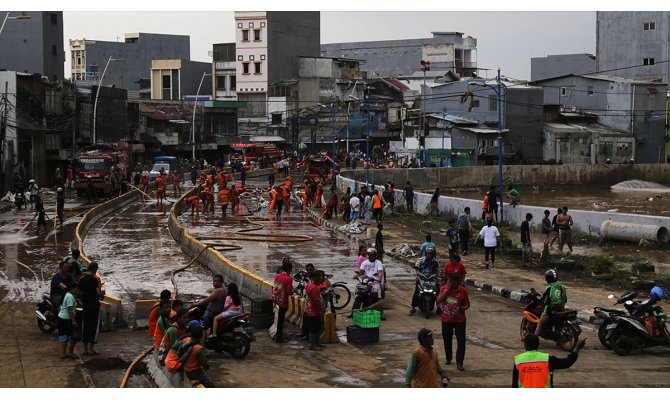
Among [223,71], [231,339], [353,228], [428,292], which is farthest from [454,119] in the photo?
[231,339]

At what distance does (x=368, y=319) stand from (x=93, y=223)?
2638 centimetres

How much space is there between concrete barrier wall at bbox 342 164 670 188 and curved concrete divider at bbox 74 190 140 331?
20604mm

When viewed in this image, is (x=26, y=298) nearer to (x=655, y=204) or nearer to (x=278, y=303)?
(x=278, y=303)

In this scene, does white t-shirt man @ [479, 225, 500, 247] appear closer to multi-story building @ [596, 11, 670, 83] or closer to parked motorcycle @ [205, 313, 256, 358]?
parked motorcycle @ [205, 313, 256, 358]

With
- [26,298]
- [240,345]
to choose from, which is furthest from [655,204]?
[240,345]

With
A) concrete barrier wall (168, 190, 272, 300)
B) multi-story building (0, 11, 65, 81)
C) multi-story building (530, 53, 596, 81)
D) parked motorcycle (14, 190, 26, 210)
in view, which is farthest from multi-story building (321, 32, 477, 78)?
concrete barrier wall (168, 190, 272, 300)

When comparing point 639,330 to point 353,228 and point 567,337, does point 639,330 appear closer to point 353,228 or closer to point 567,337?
point 567,337

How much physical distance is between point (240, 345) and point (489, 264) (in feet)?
42.0

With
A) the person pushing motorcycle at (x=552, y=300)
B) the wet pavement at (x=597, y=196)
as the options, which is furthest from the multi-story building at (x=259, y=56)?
the person pushing motorcycle at (x=552, y=300)

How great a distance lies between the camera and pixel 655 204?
5606cm

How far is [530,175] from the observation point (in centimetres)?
7394

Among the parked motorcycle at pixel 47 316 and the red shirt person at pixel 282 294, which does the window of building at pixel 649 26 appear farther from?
the parked motorcycle at pixel 47 316

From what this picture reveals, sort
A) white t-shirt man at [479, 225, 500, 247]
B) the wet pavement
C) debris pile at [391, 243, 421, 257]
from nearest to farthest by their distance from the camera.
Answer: white t-shirt man at [479, 225, 500, 247], debris pile at [391, 243, 421, 257], the wet pavement

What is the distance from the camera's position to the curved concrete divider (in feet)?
63.4
